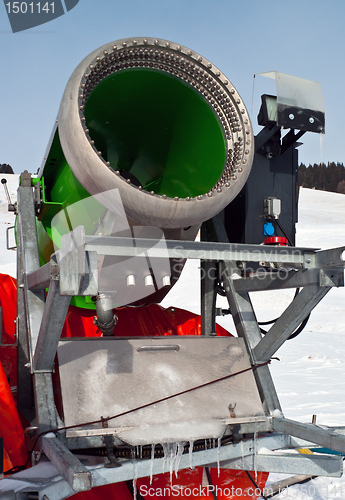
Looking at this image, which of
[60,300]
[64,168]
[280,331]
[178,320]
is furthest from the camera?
[178,320]

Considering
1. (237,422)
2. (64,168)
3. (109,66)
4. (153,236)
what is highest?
(109,66)

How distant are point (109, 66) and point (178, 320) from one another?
2.26 m

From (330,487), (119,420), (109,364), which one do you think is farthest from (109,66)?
(330,487)

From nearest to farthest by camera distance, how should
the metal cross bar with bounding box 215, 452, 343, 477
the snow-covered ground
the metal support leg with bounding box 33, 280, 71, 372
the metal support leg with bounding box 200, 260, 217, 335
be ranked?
the metal support leg with bounding box 33, 280, 71, 372 → the metal cross bar with bounding box 215, 452, 343, 477 → the metal support leg with bounding box 200, 260, 217, 335 → the snow-covered ground

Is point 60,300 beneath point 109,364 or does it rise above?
above

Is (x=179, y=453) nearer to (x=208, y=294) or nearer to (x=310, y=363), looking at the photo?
(x=208, y=294)

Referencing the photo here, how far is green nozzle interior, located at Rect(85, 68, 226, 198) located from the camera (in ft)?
9.27

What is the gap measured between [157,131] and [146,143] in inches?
4.9

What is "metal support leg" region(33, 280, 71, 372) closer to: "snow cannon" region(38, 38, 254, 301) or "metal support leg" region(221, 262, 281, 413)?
"snow cannon" region(38, 38, 254, 301)

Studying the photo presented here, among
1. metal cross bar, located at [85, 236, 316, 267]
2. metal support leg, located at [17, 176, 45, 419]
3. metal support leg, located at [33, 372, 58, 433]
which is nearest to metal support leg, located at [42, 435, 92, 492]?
metal support leg, located at [33, 372, 58, 433]

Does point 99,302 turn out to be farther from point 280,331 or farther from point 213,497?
point 213,497

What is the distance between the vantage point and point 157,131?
3219mm

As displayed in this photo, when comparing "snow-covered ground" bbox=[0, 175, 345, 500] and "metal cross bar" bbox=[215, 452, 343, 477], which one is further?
"snow-covered ground" bbox=[0, 175, 345, 500]

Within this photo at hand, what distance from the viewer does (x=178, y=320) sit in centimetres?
415
